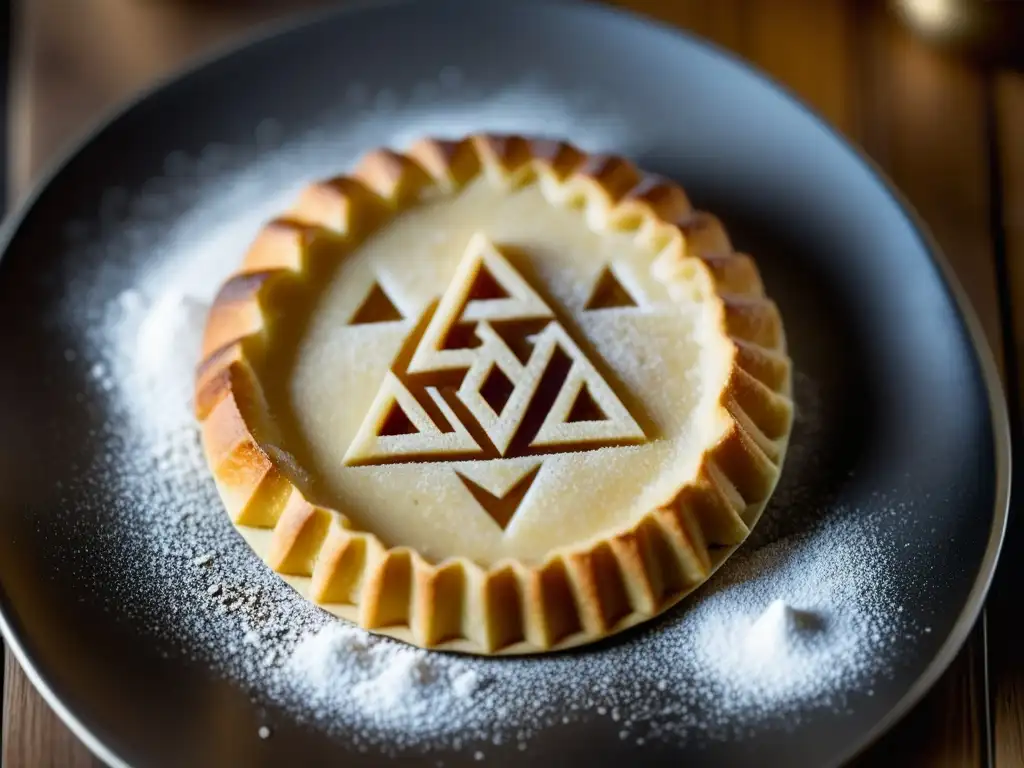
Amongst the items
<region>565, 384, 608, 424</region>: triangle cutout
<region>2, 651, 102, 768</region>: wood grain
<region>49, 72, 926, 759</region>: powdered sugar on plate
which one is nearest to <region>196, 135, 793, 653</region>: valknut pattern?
<region>49, 72, 926, 759</region>: powdered sugar on plate

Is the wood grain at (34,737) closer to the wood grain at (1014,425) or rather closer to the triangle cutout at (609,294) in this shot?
the triangle cutout at (609,294)

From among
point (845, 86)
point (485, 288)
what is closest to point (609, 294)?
point (485, 288)

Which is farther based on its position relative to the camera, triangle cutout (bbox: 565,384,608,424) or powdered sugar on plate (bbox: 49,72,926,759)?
triangle cutout (bbox: 565,384,608,424)

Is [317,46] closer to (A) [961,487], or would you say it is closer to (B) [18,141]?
(B) [18,141]

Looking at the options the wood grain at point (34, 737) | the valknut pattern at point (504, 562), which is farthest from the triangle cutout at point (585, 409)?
the wood grain at point (34, 737)

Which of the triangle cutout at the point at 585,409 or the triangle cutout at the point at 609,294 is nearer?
the triangle cutout at the point at 585,409

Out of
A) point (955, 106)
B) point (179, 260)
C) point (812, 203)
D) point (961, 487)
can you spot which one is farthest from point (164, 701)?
point (955, 106)

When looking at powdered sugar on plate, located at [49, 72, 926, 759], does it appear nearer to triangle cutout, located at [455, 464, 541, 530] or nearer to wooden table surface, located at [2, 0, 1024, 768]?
triangle cutout, located at [455, 464, 541, 530]
